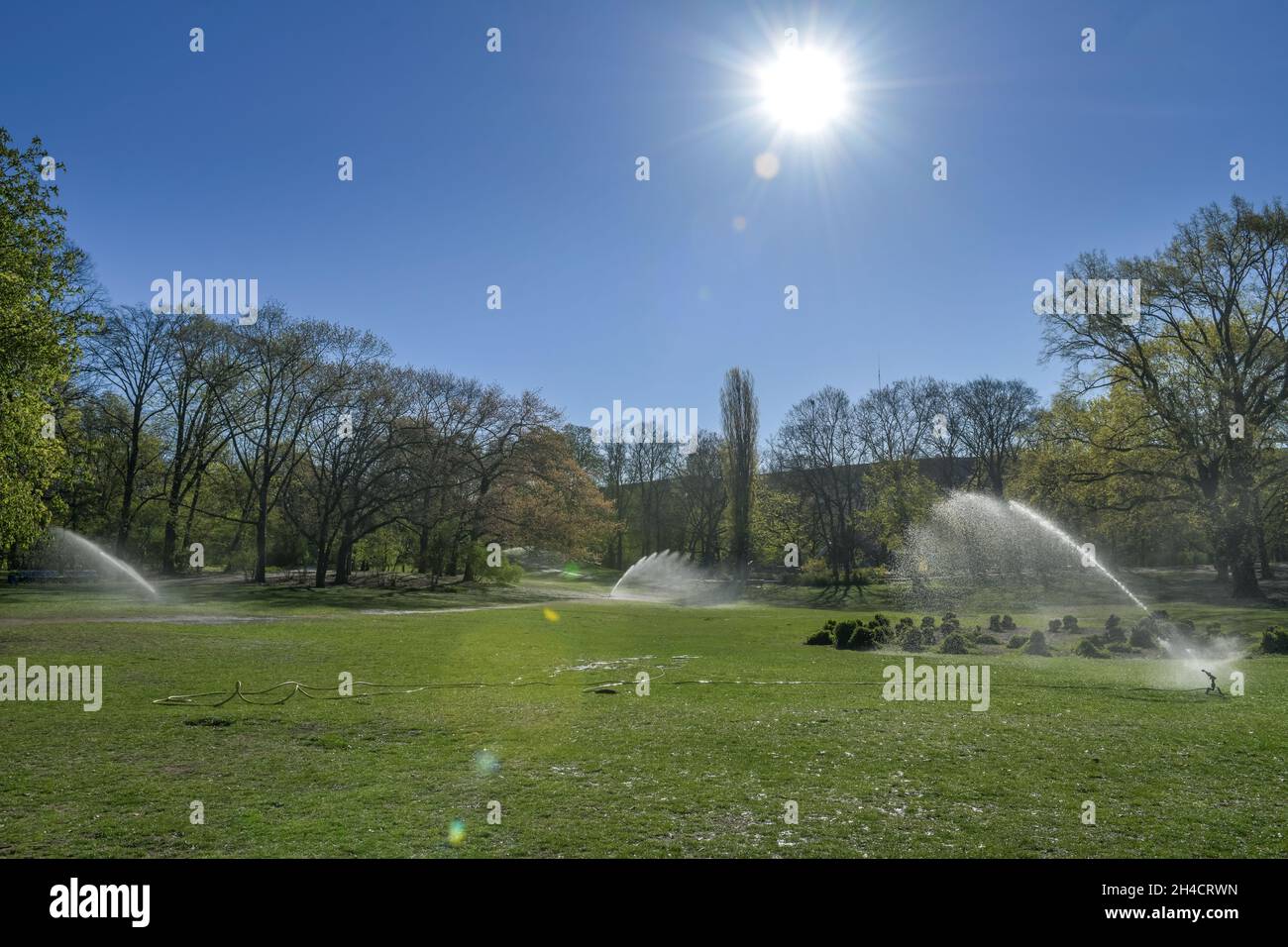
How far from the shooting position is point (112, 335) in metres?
49.3

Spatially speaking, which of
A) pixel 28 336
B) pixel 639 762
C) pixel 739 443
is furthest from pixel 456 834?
pixel 739 443

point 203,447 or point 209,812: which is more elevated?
point 203,447

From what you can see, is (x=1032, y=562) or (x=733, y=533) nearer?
(x=1032, y=562)

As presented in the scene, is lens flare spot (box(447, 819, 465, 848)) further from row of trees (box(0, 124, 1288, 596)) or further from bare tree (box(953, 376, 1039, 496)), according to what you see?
bare tree (box(953, 376, 1039, 496))

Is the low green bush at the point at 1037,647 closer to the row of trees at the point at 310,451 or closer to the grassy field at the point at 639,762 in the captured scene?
the grassy field at the point at 639,762

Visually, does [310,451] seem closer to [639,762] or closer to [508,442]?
[508,442]

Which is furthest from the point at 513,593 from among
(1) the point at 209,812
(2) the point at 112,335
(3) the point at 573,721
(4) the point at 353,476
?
(1) the point at 209,812

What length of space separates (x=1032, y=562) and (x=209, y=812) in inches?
2093

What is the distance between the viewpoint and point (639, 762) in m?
9.16

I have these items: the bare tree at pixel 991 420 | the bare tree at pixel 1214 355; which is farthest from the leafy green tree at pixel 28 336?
the bare tree at pixel 991 420

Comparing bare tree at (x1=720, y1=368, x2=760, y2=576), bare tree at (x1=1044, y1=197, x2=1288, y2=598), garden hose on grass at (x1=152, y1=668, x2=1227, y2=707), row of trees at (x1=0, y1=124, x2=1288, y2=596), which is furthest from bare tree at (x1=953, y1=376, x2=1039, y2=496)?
garden hose on grass at (x1=152, y1=668, x2=1227, y2=707)

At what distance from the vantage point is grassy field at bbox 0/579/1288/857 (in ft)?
21.3
